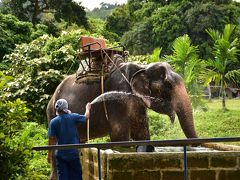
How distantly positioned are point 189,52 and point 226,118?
3.03m

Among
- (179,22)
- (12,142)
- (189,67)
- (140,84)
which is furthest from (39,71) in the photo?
(179,22)

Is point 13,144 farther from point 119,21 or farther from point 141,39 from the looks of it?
point 119,21

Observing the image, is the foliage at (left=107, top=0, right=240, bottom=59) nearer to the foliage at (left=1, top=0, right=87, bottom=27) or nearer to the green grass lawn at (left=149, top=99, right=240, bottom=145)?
the foliage at (left=1, top=0, right=87, bottom=27)

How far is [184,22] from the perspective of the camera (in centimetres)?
3712

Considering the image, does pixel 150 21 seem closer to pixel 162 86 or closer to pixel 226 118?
pixel 226 118

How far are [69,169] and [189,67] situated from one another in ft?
45.4

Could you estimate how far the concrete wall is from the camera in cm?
557

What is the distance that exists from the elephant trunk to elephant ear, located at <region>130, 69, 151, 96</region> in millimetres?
496

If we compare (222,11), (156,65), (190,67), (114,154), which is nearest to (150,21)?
(222,11)

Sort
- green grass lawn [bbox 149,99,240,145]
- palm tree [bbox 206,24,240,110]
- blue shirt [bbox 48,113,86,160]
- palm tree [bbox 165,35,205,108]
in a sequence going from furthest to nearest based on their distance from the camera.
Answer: palm tree [bbox 206,24,240,110] < palm tree [bbox 165,35,205,108] < green grass lawn [bbox 149,99,240,145] < blue shirt [bbox 48,113,86,160]

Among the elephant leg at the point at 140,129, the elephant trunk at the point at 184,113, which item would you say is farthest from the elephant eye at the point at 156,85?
the elephant leg at the point at 140,129

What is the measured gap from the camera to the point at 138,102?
827cm

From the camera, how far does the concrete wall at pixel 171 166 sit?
219 inches

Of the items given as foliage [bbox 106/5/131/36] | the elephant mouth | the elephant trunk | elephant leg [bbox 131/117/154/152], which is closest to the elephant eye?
the elephant mouth
